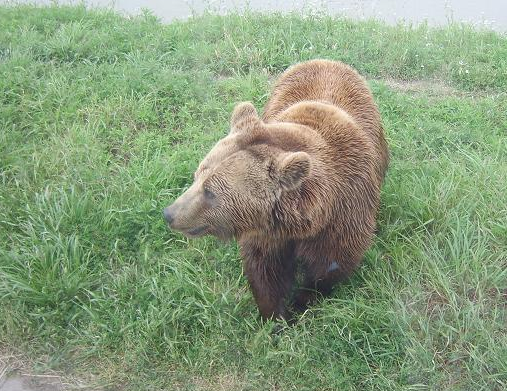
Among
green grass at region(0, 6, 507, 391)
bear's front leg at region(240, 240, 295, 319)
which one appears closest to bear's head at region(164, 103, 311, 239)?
bear's front leg at region(240, 240, 295, 319)

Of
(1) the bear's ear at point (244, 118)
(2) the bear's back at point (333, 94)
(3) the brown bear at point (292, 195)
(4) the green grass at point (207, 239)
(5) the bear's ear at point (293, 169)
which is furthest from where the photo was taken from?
(2) the bear's back at point (333, 94)

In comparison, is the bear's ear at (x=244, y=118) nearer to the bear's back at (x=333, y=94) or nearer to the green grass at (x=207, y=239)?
the bear's back at (x=333, y=94)

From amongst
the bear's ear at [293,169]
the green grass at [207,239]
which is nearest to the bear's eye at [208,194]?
the bear's ear at [293,169]

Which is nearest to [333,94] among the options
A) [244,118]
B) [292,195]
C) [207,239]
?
[244,118]

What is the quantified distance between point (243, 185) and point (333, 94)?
1.22m

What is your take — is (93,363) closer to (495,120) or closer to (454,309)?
(454,309)

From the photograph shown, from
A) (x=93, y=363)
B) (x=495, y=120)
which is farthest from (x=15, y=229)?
(x=495, y=120)

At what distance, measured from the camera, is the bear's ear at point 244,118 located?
3.24 m

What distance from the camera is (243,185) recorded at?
10.1ft

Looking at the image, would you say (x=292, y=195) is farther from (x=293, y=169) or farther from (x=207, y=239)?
(x=207, y=239)

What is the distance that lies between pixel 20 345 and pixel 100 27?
13.1 feet

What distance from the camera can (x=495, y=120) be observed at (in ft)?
16.9

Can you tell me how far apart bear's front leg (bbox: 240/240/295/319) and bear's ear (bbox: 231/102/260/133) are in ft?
2.01

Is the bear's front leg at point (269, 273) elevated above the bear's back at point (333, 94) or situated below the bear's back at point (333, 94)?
below
